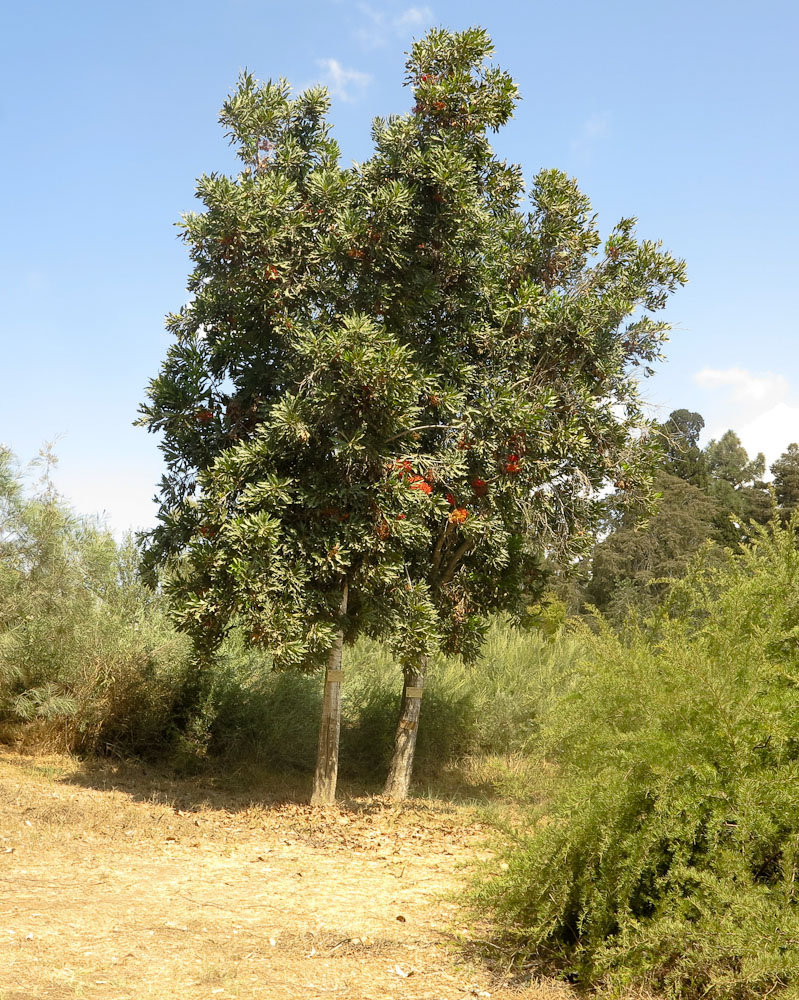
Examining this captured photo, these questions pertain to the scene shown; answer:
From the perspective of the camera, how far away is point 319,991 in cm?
490

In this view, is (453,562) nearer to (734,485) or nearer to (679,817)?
(679,817)

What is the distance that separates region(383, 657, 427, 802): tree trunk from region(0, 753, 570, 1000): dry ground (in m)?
0.40

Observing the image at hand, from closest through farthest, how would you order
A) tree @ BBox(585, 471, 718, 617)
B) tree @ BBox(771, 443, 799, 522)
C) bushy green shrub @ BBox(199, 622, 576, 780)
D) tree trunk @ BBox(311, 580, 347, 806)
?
1. tree trunk @ BBox(311, 580, 347, 806)
2. bushy green shrub @ BBox(199, 622, 576, 780)
3. tree @ BBox(585, 471, 718, 617)
4. tree @ BBox(771, 443, 799, 522)

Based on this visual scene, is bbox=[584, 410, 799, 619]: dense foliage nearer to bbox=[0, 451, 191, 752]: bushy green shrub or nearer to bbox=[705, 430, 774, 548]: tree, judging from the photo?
bbox=[705, 430, 774, 548]: tree

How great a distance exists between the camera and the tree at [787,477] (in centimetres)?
3406

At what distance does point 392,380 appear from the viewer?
900 cm

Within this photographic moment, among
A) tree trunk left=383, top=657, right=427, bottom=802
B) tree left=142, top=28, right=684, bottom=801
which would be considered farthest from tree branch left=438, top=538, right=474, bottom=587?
tree trunk left=383, top=657, right=427, bottom=802

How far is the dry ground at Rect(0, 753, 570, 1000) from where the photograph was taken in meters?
5.01

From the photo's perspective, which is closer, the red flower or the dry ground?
the dry ground

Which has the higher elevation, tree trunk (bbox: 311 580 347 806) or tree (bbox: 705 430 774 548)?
tree (bbox: 705 430 774 548)

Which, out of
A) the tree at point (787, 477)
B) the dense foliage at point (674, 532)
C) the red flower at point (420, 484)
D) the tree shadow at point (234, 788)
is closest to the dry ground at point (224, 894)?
the tree shadow at point (234, 788)

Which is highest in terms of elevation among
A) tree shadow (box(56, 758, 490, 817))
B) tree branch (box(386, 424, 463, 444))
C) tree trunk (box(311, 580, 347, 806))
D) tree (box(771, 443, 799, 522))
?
tree (box(771, 443, 799, 522))

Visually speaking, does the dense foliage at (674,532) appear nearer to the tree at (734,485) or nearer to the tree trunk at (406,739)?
the tree at (734,485)

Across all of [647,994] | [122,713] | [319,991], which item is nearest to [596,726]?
[647,994]
